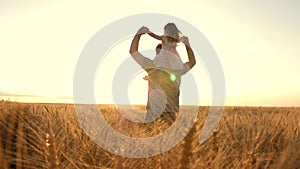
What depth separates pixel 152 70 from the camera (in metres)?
3.96

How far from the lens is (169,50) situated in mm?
3984

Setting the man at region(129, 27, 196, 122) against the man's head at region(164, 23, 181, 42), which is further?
the man's head at region(164, 23, 181, 42)

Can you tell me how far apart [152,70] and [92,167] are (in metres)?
2.85

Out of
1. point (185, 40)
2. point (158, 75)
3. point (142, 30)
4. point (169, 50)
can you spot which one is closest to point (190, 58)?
point (185, 40)

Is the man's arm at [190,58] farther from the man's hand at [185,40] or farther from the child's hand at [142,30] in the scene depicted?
the child's hand at [142,30]

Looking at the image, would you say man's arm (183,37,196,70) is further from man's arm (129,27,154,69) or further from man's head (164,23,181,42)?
man's arm (129,27,154,69)

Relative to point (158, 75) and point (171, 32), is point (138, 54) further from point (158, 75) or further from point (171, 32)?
point (171, 32)

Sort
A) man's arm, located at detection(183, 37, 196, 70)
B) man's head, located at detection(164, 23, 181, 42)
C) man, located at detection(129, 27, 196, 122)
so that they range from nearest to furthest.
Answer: man, located at detection(129, 27, 196, 122)
man's head, located at detection(164, 23, 181, 42)
man's arm, located at detection(183, 37, 196, 70)

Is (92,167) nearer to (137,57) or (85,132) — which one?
(85,132)

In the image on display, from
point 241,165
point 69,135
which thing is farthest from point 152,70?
point 241,165

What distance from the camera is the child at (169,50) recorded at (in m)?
3.89

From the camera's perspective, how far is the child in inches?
153

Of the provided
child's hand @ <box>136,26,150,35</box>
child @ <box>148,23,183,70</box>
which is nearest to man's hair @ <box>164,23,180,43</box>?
child @ <box>148,23,183,70</box>

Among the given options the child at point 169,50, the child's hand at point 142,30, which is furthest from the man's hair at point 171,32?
the child's hand at point 142,30
